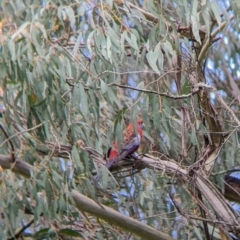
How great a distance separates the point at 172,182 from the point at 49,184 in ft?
2.03

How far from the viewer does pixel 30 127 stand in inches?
133

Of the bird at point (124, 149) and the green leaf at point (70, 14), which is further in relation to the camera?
the bird at point (124, 149)

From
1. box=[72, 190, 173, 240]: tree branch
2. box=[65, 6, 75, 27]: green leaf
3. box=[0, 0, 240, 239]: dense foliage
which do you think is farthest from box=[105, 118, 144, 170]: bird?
box=[65, 6, 75, 27]: green leaf

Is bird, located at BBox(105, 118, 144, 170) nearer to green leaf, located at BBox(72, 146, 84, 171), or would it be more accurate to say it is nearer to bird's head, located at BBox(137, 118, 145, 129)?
bird's head, located at BBox(137, 118, 145, 129)

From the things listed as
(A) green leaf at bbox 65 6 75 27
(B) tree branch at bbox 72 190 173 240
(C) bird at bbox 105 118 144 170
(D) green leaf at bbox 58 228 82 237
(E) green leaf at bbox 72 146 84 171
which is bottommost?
(D) green leaf at bbox 58 228 82 237

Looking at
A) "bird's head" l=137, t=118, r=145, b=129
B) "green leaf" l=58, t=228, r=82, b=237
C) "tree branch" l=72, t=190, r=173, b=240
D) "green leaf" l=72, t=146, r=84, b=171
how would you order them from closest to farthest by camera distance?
1. "green leaf" l=72, t=146, r=84, b=171
2. "tree branch" l=72, t=190, r=173, b=240
3. "green leaf" l=58, t=228, r=82, b=237
4. "bird's head" l=137, t=118, r=145, b=129

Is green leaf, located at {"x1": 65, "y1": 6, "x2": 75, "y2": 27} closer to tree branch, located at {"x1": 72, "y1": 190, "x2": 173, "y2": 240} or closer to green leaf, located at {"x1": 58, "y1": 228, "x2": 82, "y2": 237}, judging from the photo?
tree branch, located at {"x1": 72, "y1": 190, "x2": 173, "y2": 240}

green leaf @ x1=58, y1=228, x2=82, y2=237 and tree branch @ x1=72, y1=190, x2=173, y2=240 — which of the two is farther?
green leaf @ x1=58, y1=228, x2=82, y2=237

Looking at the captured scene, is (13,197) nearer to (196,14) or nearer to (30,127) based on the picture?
(30,127)

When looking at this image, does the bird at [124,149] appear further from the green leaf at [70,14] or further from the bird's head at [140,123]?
the green leaf at [70,14]

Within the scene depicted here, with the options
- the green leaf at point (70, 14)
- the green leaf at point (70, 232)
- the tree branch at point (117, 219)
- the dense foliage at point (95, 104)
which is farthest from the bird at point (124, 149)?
the green leaf at point (70, 14)

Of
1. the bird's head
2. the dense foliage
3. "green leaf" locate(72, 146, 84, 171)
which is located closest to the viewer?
the dense foliage

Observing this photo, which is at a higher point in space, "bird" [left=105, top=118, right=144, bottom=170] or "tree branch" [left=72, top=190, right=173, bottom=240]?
"bird" [left=105, top=118, right=144, bottom=170]

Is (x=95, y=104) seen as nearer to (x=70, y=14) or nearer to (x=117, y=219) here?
(x=70, y=14)
